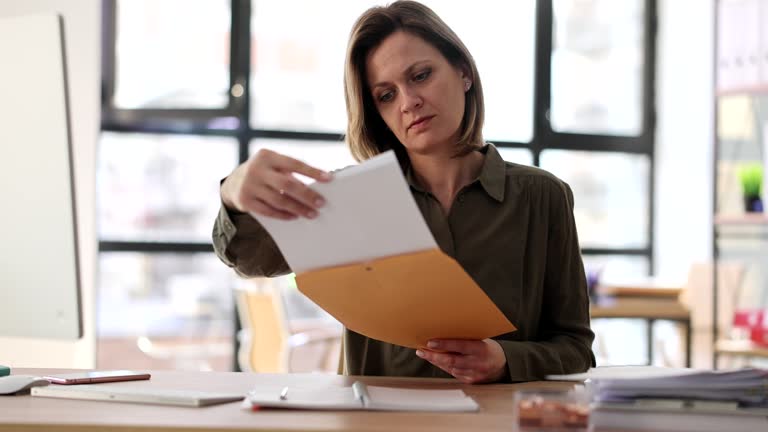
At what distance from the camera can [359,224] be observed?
125cm

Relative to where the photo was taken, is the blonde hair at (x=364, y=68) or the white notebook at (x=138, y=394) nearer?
the white notebook at (x=138, y=394)

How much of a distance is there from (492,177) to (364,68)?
0.32 metres

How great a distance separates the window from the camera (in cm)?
529

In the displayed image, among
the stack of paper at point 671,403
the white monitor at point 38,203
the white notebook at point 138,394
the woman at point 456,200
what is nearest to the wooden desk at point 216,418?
the white notebook at point 138,394

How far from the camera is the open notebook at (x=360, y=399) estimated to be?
4.14ft

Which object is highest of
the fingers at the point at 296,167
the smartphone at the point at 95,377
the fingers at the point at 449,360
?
the fingers at the point at 296,167

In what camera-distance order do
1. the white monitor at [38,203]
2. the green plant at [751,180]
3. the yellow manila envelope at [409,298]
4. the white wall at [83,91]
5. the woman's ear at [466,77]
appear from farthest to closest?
the green plant at [751,180] < the white wall at [83,91] < the woman's ear at [466,77] < the white monitor at [38,203] < the yellow manila envelope at [409,298]

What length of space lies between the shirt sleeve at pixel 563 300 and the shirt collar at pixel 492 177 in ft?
0.28

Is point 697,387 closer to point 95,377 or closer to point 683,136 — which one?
point 95,377

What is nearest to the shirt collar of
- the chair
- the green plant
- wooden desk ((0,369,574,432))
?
wooden desk ((0,369,574,432))

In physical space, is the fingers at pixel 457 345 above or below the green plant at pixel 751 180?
below

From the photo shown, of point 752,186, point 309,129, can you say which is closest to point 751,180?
point 752,186

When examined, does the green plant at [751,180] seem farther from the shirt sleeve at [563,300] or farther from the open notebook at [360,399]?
the open notebook at [360,399]

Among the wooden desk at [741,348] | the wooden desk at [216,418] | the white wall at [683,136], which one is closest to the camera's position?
the wooden desk at [216,418]
